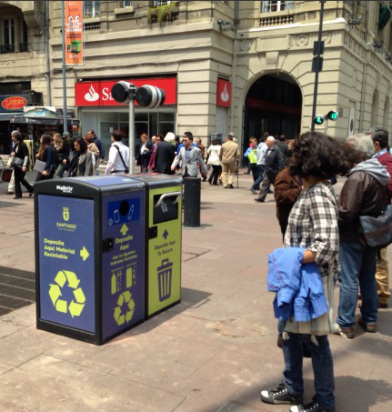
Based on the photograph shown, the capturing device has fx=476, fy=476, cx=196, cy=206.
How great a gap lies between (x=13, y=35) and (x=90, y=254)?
1101 inches

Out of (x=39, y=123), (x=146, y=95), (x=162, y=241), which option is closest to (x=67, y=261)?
(x=162, y=241)

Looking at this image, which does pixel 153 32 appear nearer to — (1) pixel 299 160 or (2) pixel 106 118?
(2) pixel 106 118

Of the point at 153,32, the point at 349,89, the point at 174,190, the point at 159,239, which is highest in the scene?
the point at 153,32

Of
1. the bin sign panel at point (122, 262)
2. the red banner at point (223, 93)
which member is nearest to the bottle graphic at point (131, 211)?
the bin sign panel at point (122, 262)

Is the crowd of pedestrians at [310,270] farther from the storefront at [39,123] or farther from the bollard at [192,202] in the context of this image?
the storefront at [39,123]

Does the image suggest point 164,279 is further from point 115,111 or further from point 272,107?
point 272,107

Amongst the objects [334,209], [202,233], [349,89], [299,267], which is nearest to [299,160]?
[334,209]

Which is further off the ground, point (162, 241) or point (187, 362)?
point (162, 241)

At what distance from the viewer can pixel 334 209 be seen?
113 inches

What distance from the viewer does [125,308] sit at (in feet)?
13.4

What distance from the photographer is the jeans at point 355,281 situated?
412cm

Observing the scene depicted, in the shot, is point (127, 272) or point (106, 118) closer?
→ point (127, 272)

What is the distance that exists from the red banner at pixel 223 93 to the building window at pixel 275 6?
3.94 m

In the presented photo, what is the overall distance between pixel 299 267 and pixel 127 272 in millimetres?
1750
